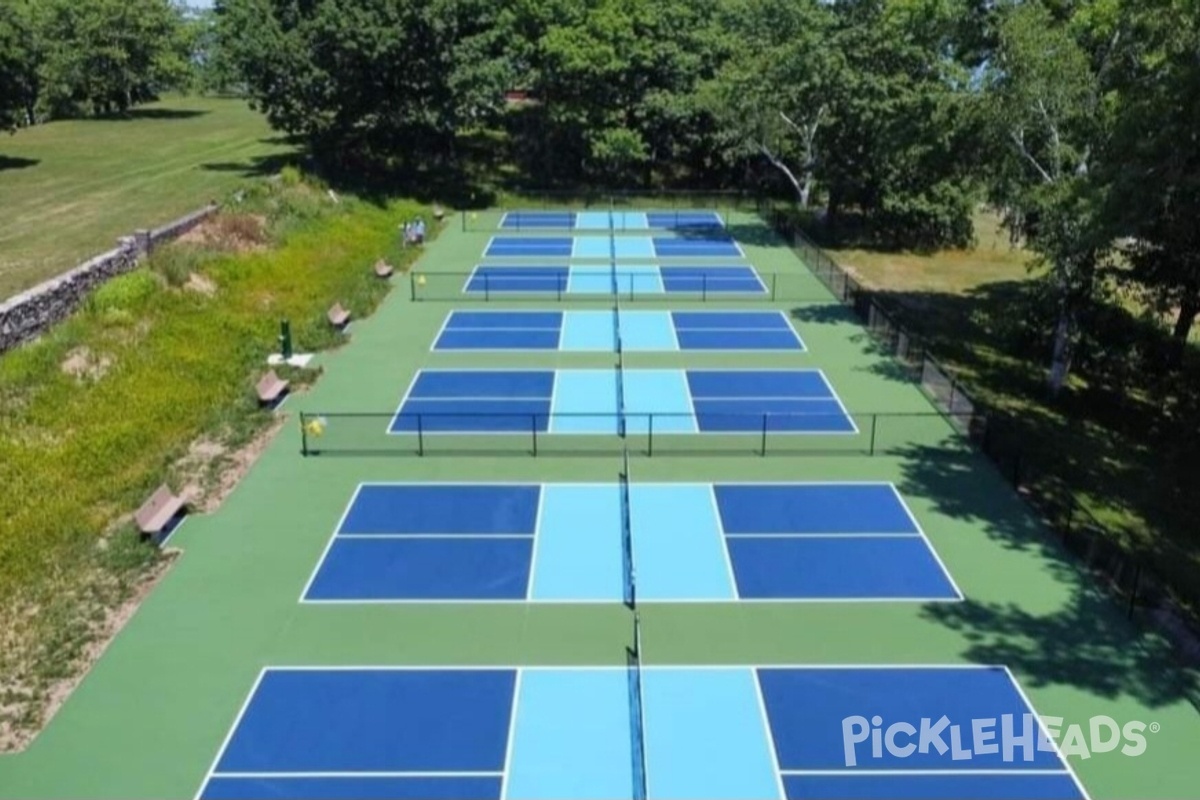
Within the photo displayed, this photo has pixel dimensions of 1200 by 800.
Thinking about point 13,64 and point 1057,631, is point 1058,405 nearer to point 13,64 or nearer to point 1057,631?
point 1057,631

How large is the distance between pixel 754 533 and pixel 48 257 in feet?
81.7

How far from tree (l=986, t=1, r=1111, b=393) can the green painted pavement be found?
5393 mm

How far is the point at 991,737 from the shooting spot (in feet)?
42.8

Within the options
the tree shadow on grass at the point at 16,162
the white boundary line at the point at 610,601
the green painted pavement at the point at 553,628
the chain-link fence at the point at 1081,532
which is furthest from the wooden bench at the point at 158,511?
the tree shadow on grass at the point at 16,162

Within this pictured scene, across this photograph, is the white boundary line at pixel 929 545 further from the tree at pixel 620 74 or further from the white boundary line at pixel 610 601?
the tree at pixel 620 74

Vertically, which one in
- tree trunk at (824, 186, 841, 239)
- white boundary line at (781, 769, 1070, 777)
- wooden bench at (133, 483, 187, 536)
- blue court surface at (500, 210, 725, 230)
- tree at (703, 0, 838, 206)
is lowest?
white boundary line at (781, 769, 1070, 777)

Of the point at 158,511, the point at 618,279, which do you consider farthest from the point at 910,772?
the point at 618,279

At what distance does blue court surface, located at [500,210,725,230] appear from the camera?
4659 centimetres

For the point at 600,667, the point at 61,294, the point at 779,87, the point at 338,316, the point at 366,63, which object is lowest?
the point at 600,667

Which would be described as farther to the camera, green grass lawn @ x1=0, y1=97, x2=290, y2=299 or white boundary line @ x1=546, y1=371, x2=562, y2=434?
green grass lawn @ x1=0, y1=97, x2=290, y2=299

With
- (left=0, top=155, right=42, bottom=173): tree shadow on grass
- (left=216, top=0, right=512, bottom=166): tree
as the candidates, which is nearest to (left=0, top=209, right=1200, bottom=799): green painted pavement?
(left=216, top=0, right=512, bottom=166): tree

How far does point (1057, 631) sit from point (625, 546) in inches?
252

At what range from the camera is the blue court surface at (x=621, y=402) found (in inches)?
891

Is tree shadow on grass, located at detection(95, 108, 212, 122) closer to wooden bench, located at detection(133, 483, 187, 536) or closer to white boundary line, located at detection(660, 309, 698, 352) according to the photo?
white boundary line, located at detection(660, 309, 698, 352)
